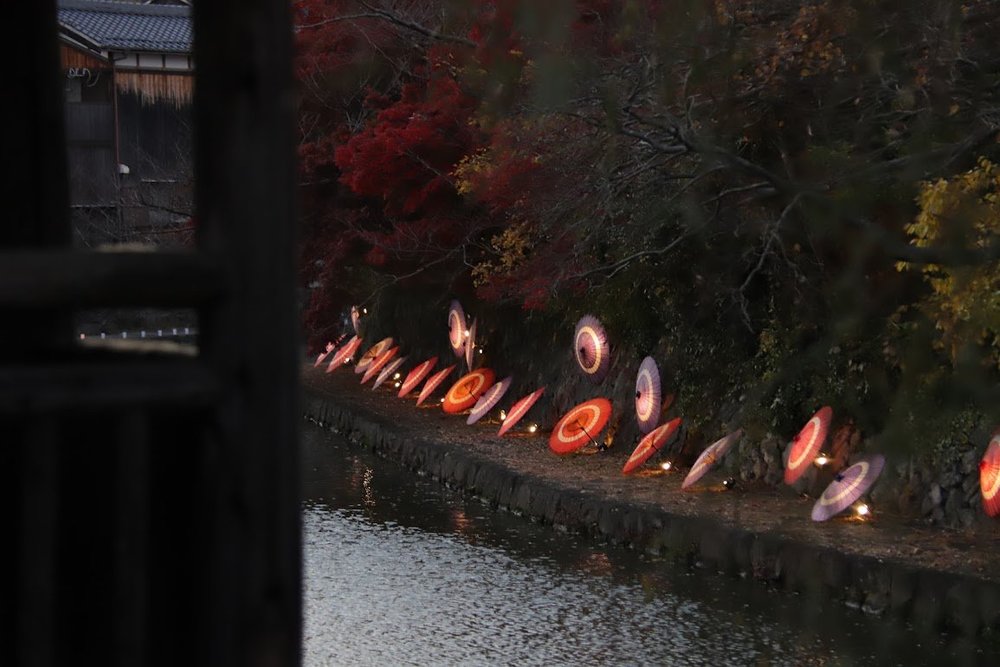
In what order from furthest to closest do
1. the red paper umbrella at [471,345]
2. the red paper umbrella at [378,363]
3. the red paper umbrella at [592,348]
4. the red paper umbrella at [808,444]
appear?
1. the red paper umbrella at [378,363]
2. the red paper umbrella at [471,345]
3. the red paper umbrella at [592,348]
4. the red paper umbrella at [808,444]

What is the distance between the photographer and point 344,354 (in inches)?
1021

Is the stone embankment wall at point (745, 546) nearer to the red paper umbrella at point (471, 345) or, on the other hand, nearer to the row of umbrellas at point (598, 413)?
the row of umbrellas at point (598, 413)

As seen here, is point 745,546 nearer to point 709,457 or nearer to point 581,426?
point 709,457

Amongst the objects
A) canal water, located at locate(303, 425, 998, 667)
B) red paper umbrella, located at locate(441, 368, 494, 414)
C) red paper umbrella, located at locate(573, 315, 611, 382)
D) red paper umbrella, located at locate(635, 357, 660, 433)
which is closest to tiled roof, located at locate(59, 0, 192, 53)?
red paper umbrella, located at locate(441, 368, 494, 414)

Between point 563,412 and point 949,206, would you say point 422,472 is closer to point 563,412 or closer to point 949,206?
point 563,412

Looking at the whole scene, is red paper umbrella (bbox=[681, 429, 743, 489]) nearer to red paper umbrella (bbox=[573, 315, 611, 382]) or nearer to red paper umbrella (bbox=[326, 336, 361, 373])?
red paper umbrella (bbox=[573, 315, 611, 382])

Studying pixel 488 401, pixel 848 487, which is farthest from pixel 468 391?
pixel 848 487

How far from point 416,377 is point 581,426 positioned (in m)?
6.16

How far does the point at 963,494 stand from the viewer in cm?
1165

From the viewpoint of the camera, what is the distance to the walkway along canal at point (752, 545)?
32.4 feet

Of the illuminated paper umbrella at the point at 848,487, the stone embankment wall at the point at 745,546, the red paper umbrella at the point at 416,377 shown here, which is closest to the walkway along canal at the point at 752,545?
the stone embankment wall at the point at 745,546

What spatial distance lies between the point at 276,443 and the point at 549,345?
16.2 metres

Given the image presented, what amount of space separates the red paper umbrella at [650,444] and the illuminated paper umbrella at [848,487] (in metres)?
2.75

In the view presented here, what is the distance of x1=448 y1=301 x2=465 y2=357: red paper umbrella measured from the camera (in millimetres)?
20891
